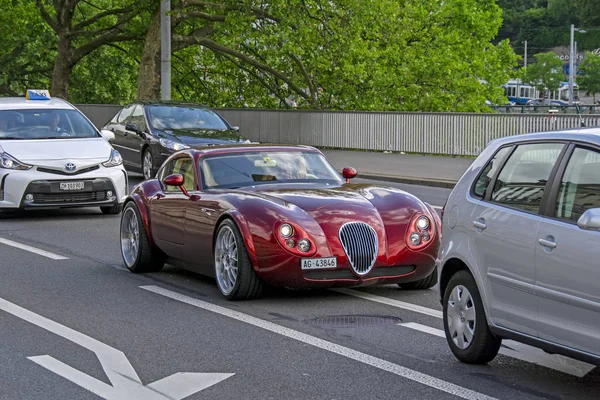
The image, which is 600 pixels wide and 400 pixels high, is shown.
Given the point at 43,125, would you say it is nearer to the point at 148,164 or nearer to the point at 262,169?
the point at 148,164

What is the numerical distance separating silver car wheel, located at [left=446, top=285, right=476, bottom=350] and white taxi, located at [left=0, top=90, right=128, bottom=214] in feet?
32.6

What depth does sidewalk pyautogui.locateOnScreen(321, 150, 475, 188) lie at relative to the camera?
24859 millimetres

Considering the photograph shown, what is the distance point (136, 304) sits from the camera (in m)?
9.34

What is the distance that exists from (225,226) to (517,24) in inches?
6658

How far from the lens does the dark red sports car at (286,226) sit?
9047 millimetres

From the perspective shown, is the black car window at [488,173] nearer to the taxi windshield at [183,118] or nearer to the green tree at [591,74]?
the taxi windshield at [183,118]

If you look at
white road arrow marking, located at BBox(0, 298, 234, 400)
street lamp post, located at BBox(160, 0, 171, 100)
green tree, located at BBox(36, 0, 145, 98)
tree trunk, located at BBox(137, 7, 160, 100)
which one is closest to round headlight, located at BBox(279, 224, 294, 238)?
white road arrow marking, located at BBox(0, 298, 234, 400)

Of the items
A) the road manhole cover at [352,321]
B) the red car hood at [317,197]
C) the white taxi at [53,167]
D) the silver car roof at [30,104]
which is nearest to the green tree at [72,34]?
the silver car roof at [30,104]

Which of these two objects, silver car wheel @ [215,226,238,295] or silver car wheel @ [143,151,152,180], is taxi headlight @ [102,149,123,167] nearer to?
silver car wheel @ [143,151,152,180]

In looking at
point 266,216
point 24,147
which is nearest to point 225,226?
point 266,216

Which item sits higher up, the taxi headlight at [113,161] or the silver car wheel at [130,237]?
the taxi headlight at [113,161]

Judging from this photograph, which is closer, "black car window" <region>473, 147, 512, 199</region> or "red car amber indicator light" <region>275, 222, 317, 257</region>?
"black car window" <region>473, 147, 512, 199</region>

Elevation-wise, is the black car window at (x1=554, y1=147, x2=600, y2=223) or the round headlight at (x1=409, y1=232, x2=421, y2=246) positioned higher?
the black car window at (x1=554, y1=147, x2=600, y2=223)

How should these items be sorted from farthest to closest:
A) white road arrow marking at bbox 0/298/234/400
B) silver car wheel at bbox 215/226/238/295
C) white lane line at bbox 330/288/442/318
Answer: silver car wheel at bbox 215/226/238/295, white lane line at bbox 330/288/442/318, white road arrow marking at bbox 0/298/234/400
